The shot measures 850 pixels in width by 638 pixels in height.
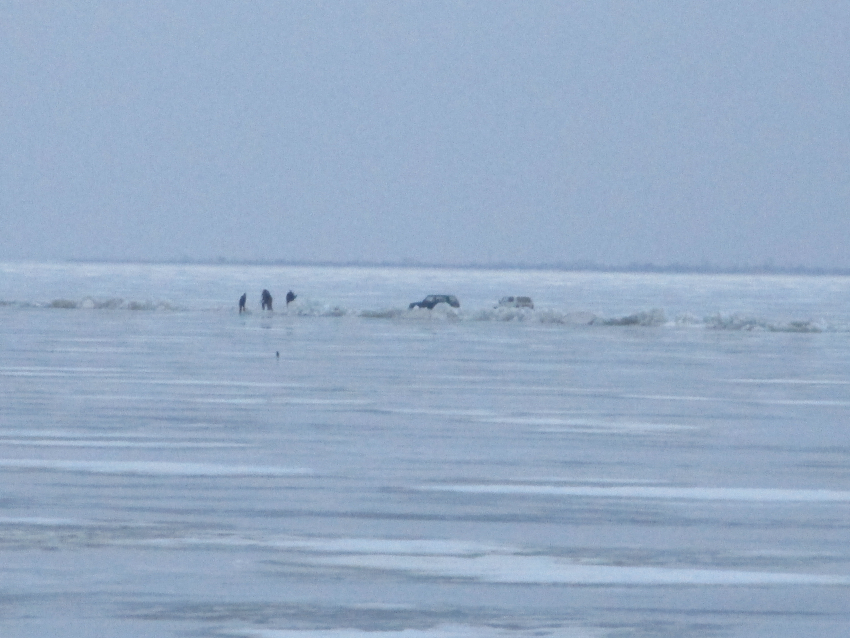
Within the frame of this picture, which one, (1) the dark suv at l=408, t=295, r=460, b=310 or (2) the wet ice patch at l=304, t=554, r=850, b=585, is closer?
(2) the wet ice patch at l=304, t=554, r=850, b=585

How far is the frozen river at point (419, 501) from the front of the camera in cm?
845

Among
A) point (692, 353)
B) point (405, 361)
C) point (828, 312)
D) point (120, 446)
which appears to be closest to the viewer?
point (120, 446)

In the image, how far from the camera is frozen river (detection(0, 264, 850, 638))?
332 inches

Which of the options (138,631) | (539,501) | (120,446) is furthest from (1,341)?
(138,631)

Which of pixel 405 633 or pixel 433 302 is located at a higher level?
pixel 433 302

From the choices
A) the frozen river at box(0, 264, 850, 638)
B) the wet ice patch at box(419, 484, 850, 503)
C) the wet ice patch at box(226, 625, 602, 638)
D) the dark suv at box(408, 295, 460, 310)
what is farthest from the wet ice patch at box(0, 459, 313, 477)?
the dark suv at box(408, 295, 460, 310)

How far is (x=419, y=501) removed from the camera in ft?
39.9

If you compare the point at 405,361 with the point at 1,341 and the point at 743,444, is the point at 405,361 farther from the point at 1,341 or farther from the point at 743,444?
the point at 743,444

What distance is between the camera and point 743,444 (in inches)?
645

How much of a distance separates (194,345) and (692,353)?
9.76 metres

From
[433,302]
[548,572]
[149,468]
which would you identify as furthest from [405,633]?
[433,302]

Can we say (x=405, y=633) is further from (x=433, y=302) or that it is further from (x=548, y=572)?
(x=433, y=302)

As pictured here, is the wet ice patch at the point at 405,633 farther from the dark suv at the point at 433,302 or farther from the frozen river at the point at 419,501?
the dark suv at the point at 433,302

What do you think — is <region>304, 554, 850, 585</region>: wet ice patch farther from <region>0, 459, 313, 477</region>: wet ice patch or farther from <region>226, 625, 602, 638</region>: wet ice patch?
<region>0, 459, 313, 477</region>: wet ice patch
